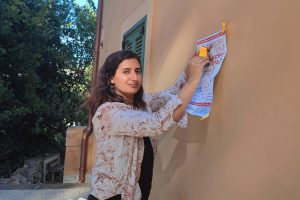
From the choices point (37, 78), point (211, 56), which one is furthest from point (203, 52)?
point (37, 78)

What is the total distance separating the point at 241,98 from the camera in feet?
5.81

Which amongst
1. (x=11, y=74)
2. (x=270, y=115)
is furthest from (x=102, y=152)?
(x=11, y=74)

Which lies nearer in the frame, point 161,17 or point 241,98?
point 241,98

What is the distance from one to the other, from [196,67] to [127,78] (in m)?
0.39

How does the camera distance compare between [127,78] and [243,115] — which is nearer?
[243,115]

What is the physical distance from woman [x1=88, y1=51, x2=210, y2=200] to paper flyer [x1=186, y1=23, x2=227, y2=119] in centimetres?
6

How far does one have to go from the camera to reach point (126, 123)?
69.6 inches

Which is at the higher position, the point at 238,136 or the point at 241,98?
the point at 241,98

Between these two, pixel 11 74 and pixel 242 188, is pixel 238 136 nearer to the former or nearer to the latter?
pixel 242 188

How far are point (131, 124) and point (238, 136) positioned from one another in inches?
20.5

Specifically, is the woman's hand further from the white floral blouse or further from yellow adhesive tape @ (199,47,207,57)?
the white floral blouse

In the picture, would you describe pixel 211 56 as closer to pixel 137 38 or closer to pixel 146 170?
pixel 146 170

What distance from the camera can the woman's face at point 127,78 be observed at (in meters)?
2.00

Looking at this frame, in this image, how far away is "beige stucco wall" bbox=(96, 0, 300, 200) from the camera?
145cm
